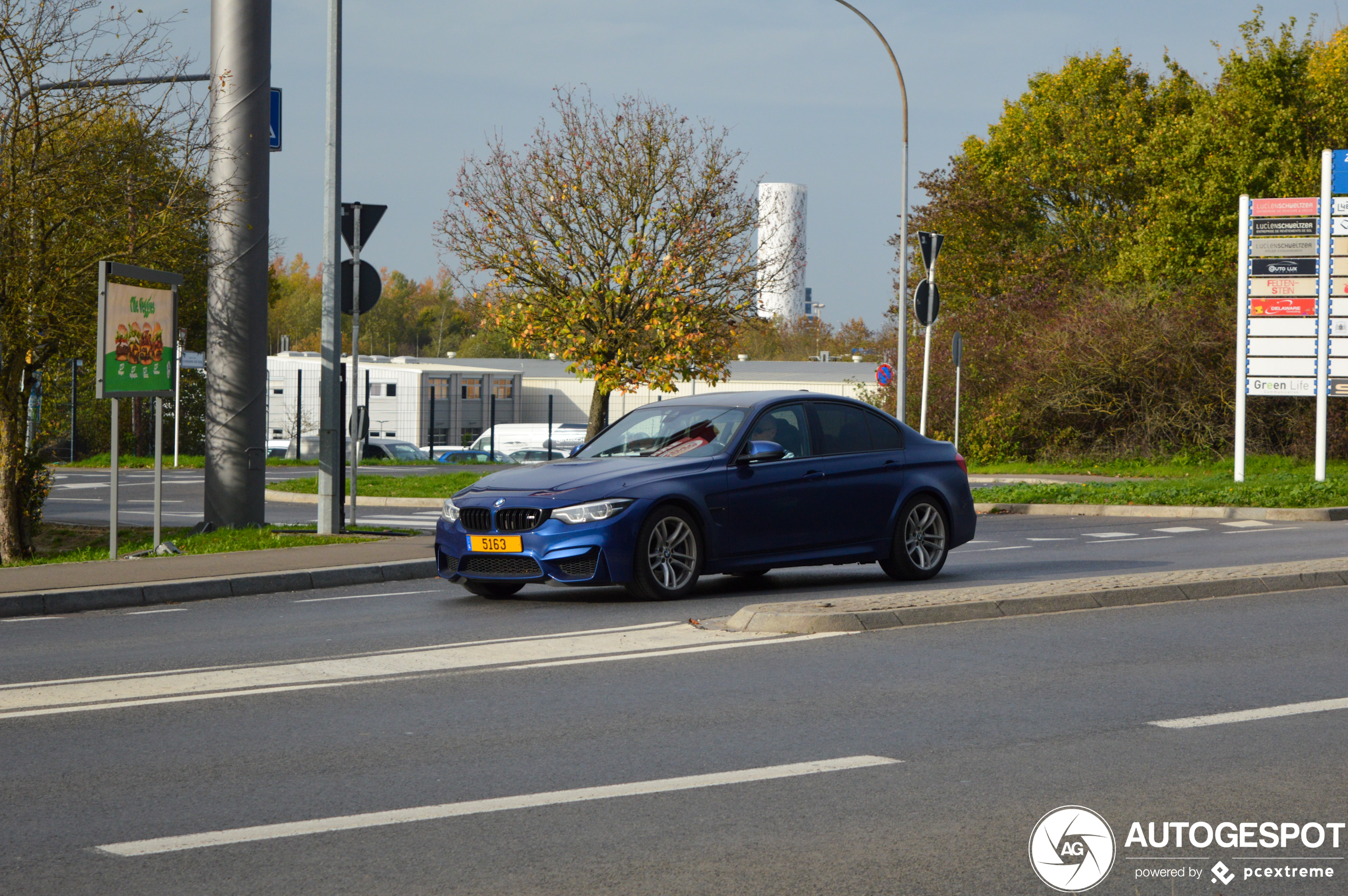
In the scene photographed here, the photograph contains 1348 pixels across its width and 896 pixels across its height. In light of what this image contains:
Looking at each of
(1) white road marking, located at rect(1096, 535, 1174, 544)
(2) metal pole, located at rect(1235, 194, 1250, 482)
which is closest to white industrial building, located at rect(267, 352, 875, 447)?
(2) metal pole, located at rect(1235, 194, 1250, 482)

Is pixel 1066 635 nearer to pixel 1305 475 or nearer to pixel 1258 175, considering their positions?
pixel 1305 475

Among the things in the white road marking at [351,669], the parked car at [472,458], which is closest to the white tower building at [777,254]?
the parked car at [472,458]

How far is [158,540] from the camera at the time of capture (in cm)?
1434

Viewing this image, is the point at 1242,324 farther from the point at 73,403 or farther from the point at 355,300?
the point at 73,403

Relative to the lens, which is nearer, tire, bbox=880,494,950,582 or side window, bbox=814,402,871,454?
side window, bbox=814,402,871,454

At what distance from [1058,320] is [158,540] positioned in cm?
2431

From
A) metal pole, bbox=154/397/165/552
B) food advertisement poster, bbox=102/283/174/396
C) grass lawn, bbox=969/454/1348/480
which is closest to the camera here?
food advertisement poster, bbox=102/283/174/396

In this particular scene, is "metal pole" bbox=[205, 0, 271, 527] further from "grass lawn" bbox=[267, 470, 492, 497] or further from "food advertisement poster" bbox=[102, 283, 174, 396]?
"grass lawn" bbox=[267, 470, 492, 497]

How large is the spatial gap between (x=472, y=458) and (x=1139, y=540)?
26.8 metres

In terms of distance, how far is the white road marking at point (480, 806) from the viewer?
15.8ft

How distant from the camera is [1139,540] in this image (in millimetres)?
17156

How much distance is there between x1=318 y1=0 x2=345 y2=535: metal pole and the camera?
15.1 metres

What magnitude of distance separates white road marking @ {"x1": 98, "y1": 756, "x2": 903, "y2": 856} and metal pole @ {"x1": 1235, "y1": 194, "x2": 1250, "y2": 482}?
19.6 metres

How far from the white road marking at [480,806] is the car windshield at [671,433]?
5.61 metres
